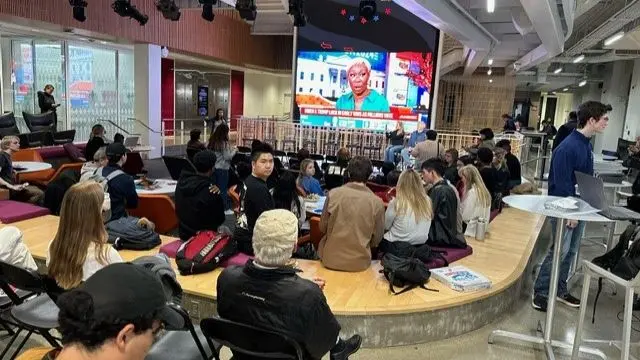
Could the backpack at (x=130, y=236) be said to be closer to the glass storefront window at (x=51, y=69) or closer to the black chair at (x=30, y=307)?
→ the black chair at (x=30, y=307)

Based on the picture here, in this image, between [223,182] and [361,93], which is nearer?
[223,182]

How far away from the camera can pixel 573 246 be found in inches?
156

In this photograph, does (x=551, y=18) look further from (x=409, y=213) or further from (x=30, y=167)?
(x=30, y=167)

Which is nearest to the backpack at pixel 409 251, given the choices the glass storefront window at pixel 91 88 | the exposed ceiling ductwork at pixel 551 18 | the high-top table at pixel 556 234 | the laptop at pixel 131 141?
the high-top table at pixel 556 234

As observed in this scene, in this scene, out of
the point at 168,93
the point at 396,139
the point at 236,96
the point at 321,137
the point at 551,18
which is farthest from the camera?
the point at 236,96

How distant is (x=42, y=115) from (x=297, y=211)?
28.5ft

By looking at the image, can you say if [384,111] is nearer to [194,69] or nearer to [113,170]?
[194,69]

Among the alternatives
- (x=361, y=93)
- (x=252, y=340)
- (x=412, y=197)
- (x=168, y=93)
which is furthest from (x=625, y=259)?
(x=168, y=93)

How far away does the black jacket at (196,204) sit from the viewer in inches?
165

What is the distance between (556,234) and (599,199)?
1.64 ft

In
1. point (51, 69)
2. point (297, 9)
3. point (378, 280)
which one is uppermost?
point (297, 9)

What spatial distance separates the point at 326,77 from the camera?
579 inches

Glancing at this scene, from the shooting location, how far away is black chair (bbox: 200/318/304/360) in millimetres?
1969

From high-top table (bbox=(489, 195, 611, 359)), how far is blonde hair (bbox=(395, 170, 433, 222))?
0.99 metres
